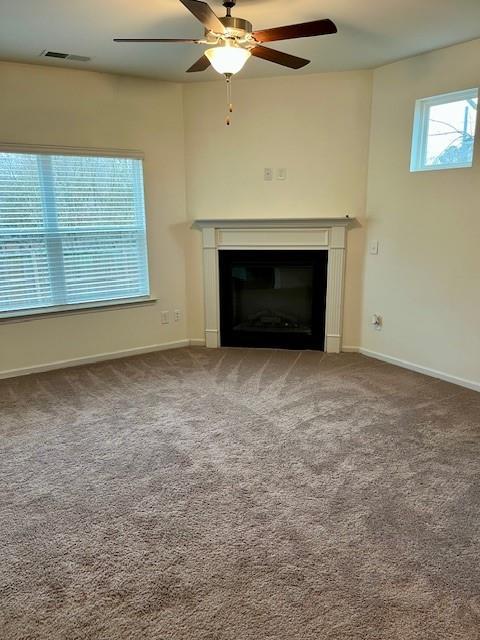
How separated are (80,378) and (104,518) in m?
2.05

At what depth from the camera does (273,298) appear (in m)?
4.86

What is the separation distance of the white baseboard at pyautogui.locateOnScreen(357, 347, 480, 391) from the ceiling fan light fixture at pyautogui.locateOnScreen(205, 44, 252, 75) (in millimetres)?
2918

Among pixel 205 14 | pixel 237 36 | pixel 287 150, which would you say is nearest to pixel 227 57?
pixel 237 36

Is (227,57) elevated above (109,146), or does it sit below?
above

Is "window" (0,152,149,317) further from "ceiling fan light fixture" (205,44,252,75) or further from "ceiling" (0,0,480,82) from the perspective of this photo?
"ceiling fan light fixture" (205,44,252,75)

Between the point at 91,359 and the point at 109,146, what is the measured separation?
6.66 ft

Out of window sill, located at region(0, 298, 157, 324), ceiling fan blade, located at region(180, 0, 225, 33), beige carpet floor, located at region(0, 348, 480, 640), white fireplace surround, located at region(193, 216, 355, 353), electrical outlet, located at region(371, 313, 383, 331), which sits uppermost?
ceiling fan blade, located at region(180, 0, 225, 33)

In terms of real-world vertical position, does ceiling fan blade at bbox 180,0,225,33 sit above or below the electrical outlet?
above

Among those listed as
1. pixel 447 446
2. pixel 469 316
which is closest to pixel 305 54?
pixel 469 316

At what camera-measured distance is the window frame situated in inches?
150

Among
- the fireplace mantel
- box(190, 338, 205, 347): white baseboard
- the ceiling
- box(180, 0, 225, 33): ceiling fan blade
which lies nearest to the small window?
the ceiling

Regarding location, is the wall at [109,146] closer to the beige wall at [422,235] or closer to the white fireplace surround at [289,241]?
the white fireplace surround at [289,241]

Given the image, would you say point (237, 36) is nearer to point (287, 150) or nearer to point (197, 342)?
point (287, 150)

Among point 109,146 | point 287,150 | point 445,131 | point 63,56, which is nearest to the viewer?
point 63,56
